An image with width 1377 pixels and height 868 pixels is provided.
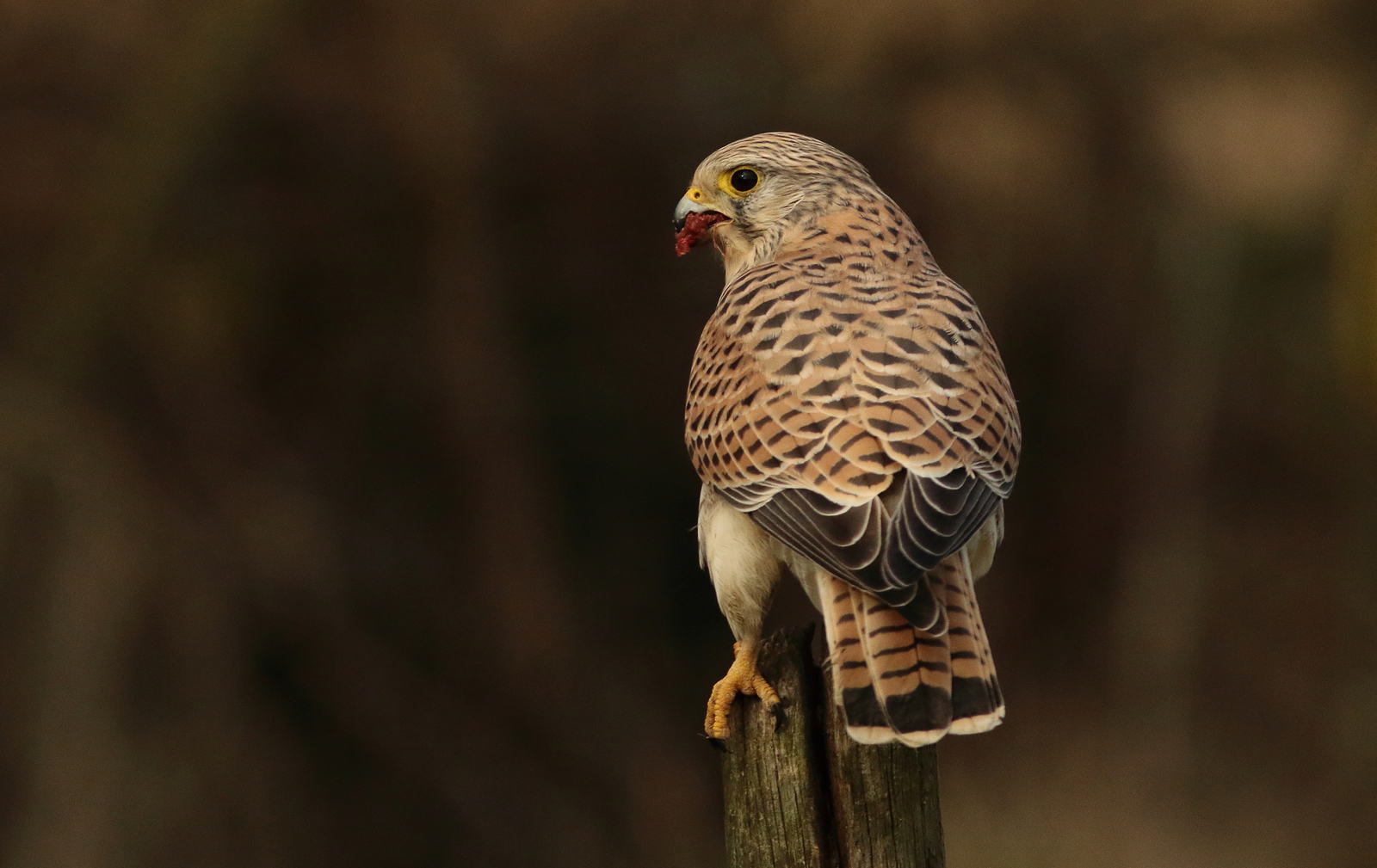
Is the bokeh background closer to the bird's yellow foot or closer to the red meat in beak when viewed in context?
the red meat in beak

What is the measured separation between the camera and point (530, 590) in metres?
6.75

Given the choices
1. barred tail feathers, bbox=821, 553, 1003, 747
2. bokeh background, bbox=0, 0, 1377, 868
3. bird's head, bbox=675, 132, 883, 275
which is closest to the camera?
barred tail feathers, bbox=821, 553, 1003, 747

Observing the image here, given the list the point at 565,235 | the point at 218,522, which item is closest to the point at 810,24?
the point at 565,235

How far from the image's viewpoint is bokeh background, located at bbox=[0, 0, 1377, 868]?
5.98m

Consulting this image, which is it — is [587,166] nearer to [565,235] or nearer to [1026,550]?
[565,235]

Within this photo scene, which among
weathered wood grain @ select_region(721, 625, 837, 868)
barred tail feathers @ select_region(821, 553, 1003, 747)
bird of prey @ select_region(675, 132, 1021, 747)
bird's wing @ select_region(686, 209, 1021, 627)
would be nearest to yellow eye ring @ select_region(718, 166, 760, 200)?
bird of prey @ select_region(675, 132, 1021, 747)

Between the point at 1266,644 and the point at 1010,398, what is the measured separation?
4.73 metres

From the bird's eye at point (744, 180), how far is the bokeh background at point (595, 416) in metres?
2.47

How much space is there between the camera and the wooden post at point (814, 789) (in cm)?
289

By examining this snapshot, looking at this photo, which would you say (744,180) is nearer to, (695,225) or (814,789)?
(695,225)

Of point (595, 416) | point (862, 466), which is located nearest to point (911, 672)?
point (862, 466)

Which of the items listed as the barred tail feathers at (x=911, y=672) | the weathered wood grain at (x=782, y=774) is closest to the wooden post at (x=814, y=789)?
the weathered wood grain at (x=782, y=774)

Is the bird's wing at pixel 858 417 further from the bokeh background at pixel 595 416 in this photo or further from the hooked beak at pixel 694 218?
the bokeh background at pixel 595 416

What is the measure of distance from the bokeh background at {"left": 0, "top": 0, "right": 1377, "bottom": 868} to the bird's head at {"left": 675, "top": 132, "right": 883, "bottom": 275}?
2447mm
